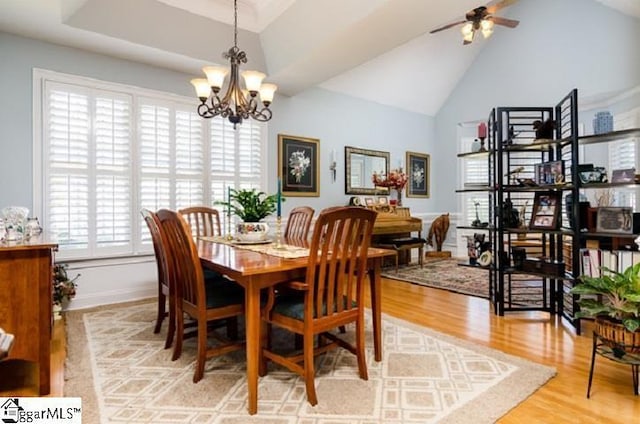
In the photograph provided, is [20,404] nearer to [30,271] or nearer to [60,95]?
[30,271]

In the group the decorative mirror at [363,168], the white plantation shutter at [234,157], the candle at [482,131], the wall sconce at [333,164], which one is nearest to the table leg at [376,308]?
the candle at [482,131]

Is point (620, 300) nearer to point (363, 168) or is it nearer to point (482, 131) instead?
point (482, 131)

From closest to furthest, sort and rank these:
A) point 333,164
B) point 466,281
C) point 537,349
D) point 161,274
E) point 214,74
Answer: point 537,349 < point 214,74 < point 161,274 < point 466,281 < point 333,164

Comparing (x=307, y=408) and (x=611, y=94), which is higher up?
(x=611, y=94)

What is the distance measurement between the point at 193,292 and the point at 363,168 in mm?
4260

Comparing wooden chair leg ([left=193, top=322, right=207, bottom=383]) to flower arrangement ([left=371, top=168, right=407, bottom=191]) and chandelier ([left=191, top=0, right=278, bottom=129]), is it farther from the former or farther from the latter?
flower arrangement ([left=371, top=168, right=407, bottom=191])

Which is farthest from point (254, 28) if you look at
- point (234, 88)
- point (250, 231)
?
point (250, 231)

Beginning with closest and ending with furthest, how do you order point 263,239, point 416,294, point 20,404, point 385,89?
point 20,404 < point 263,239 < point 416,294 < point 385,89

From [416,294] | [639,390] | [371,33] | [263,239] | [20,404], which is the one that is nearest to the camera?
[20,404]

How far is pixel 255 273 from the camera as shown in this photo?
1786 mm

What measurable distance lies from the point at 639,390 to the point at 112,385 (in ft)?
9.66

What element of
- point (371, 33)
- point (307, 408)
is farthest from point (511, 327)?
point (371, 33)

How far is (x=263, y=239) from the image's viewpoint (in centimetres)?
299

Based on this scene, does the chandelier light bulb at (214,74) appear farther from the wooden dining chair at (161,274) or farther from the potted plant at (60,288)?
the potted plant at (60,288)
